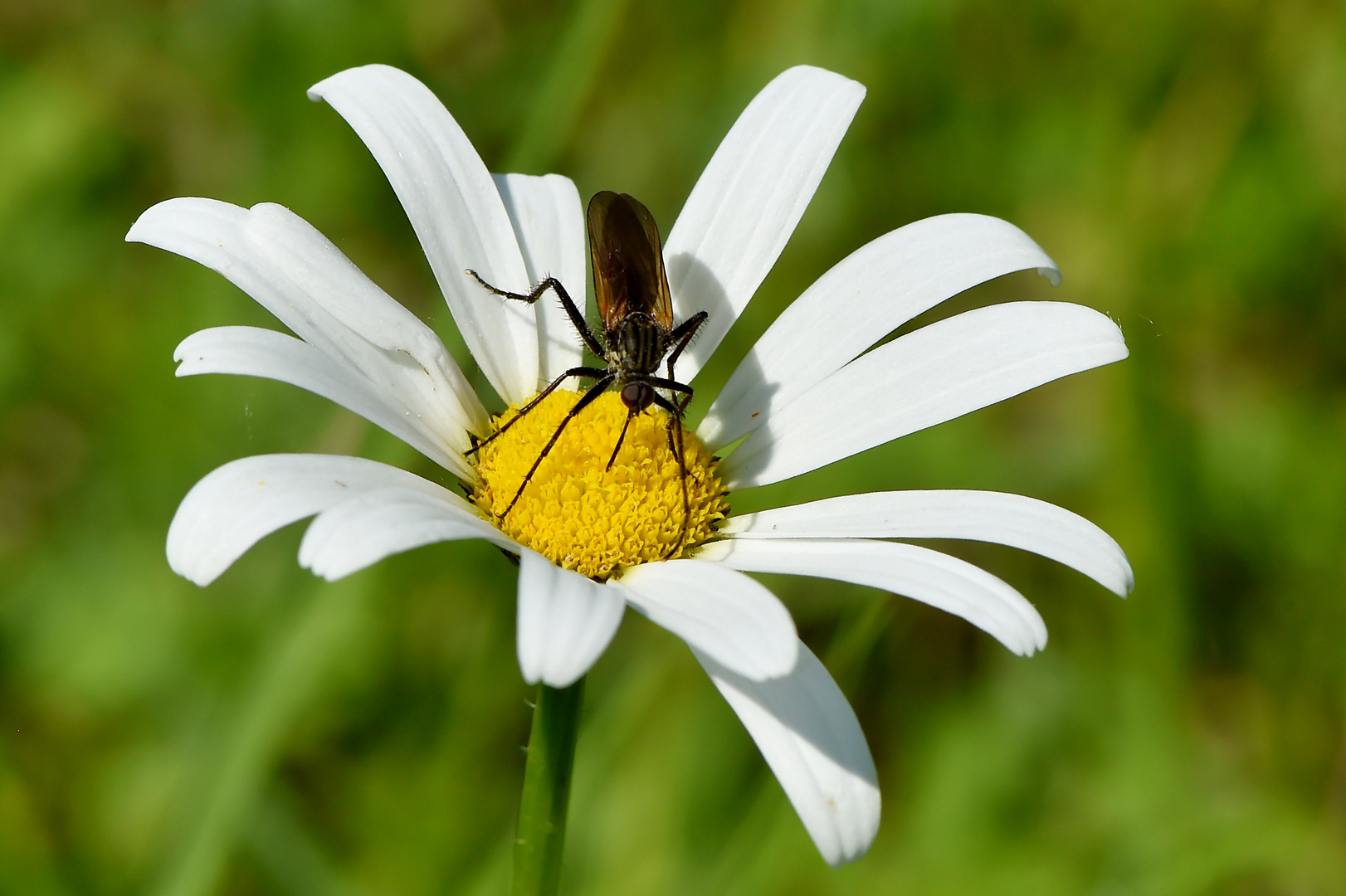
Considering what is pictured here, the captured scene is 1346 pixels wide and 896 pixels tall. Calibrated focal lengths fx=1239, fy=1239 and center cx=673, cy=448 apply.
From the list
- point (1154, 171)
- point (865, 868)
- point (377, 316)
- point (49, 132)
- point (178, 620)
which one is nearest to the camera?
point (377, 316)

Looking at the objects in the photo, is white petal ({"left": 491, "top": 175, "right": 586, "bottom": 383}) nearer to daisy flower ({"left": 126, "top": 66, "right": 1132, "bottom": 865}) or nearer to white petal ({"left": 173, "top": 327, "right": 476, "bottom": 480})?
daisy flower ({"left": 126, "top": 66, "right": 1132, "bottom": 865})

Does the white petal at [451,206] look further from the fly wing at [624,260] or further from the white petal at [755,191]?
the white petal at [755,191]

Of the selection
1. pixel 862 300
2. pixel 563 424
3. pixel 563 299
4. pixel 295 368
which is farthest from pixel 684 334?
pixel 295 368

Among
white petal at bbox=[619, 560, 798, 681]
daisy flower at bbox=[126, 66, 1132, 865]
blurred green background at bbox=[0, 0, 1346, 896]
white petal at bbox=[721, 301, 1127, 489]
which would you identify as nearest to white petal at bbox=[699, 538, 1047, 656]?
daisy flower at bbox=[126, 66, 1132, 865]

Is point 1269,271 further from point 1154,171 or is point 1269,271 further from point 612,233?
point 612,233

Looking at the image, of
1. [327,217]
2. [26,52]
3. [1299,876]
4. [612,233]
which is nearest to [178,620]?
[327,217]

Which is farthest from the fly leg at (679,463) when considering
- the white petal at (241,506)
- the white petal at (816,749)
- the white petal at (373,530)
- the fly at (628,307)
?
the white petal at (241,506)

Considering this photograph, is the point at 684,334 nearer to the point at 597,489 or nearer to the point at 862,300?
the point at 862,300
